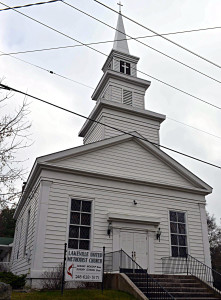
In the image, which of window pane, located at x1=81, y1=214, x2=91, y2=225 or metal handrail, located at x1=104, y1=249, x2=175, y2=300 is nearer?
metal handrail, located at x1=104, y1=249, x2=175, y2=300

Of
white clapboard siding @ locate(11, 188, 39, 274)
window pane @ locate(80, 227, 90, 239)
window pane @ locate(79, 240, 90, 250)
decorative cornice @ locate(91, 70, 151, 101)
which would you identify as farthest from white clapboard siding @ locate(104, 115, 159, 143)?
window pane @ locate(79, 240, 90, 250)

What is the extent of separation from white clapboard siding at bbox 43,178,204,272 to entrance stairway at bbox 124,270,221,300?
6.61ft

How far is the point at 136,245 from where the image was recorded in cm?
1398

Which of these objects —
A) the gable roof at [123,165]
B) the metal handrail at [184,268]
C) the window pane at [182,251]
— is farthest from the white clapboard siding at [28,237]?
the window pane at [182,251]

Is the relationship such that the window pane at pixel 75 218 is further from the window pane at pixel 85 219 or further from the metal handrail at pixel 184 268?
the metal handrail at pixel 184 268

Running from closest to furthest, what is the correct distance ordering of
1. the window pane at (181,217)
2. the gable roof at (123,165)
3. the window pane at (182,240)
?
the gable roof at (123,165)
the window pane at (182,240)
the window pane at (181,217)

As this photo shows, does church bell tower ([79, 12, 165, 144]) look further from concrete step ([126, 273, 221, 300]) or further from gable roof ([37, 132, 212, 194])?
concrete step ([126, 273, 221, 300])

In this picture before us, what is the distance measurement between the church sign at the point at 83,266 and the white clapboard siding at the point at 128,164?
16.5ft

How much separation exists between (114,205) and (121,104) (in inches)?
295

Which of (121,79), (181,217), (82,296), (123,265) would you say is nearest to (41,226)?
(123,265)

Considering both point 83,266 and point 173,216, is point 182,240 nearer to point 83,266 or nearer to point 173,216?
point 173,216

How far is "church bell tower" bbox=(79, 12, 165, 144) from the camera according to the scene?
1903cm

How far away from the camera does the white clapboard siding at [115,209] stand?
12.6 metres

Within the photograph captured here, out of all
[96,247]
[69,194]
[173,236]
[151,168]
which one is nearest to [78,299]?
[96,247]
